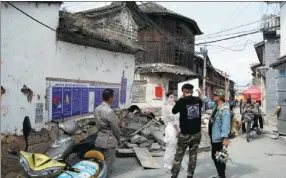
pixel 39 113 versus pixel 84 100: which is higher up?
pixel 84 100

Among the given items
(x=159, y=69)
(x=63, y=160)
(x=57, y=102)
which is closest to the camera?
(x=63, y=160)

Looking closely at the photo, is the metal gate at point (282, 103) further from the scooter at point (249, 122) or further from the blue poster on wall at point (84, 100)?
the blue poster on wall at point (84, 100)

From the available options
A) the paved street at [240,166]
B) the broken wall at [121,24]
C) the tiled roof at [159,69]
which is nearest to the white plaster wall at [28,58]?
the paved street at [240,166]

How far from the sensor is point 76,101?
341 inches

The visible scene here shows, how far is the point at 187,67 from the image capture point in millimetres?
29562

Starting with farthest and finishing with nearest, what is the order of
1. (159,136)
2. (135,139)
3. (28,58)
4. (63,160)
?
(159,136) → (135,139) → (28,58) → (63,160)

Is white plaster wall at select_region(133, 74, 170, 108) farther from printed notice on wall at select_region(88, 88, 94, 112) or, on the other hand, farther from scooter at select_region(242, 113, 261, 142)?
printed notice on wall at select_region(88, 88, 94, 112)

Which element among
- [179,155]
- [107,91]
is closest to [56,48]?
[107,91]

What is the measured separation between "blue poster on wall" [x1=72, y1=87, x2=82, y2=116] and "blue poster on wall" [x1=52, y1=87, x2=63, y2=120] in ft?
2.14

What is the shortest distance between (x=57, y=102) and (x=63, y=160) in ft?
11.2

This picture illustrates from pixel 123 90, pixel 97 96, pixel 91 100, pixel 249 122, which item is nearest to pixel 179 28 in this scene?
pixel 249 122

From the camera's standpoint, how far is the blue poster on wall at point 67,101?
318 inches

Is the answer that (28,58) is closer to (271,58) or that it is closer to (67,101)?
(67,101)

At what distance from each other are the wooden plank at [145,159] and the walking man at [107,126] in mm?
1679
